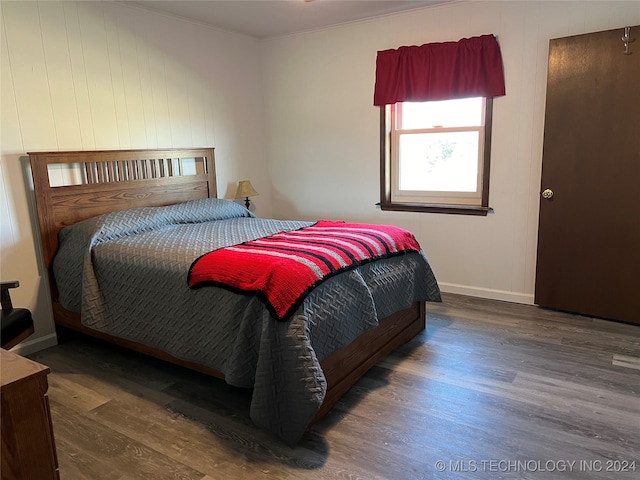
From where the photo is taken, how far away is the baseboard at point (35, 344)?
289cm

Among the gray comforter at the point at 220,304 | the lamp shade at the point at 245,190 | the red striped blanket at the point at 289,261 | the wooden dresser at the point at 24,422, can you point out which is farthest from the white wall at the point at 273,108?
the wooden dresser at the point at 24,422

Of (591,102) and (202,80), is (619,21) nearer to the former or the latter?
(591,102)

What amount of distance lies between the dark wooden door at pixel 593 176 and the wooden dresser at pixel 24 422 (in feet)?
10.8

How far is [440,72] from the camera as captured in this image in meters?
3.60

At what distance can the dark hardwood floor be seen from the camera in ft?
5.98

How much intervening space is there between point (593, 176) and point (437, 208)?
3.87 ft

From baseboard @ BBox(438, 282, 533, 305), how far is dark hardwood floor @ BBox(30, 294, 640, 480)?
0.61m

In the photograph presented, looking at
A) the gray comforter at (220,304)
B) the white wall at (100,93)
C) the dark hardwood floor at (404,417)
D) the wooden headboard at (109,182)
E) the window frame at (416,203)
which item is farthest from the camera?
the window frame at (416,203)

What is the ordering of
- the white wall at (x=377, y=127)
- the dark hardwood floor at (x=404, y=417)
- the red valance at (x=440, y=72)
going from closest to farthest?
the dark hardwood floor at (x=404, y=417)
the white wall at (x=377, y=127)
the red valance at (x=440, y=72)

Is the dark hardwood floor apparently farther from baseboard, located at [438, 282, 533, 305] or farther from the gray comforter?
baseboard, located at [438, 282, 533, 305]

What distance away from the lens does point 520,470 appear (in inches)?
69.9

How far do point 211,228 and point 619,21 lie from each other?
306 centimetres

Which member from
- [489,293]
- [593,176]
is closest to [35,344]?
[489,293]

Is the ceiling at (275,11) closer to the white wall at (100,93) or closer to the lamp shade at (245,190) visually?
the white wall at (100,93)
